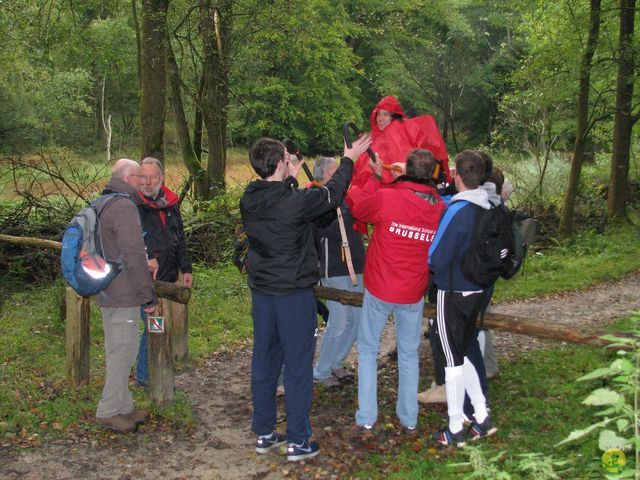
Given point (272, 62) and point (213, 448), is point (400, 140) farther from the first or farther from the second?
point (272, 62)

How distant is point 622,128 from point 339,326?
1240cm

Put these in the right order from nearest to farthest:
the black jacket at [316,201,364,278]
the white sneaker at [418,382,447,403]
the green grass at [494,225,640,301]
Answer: the white sneaker at [418,382,447,403] < the black jacket at [316,201,364,278] < the green grass at [494,225,640,301]

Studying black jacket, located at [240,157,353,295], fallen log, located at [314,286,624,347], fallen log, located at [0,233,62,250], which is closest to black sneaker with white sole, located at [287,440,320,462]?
black jacket, located at [240,157,353,295]

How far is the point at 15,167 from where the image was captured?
10391 mm

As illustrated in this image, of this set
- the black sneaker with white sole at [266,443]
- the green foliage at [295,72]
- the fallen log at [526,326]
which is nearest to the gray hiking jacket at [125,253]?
the black sneaker with white sole at [266,443]

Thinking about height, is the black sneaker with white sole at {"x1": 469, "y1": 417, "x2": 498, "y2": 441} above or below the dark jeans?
below

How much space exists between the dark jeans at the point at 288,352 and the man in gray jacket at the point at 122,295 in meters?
1.03

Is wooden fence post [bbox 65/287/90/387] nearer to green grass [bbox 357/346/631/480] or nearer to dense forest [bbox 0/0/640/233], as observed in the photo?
green grass [bbox 357/346/631/480]

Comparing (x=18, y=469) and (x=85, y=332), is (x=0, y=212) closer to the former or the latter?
(x=85, y=332)

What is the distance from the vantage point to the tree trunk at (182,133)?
1472cm

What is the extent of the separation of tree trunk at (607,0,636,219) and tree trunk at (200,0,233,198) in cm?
896

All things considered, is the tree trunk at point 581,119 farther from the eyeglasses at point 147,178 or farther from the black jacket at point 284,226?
the black jacket at point 284,226

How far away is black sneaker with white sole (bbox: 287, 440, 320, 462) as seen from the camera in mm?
4531

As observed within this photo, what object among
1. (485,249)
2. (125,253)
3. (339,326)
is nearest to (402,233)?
(485,249)
